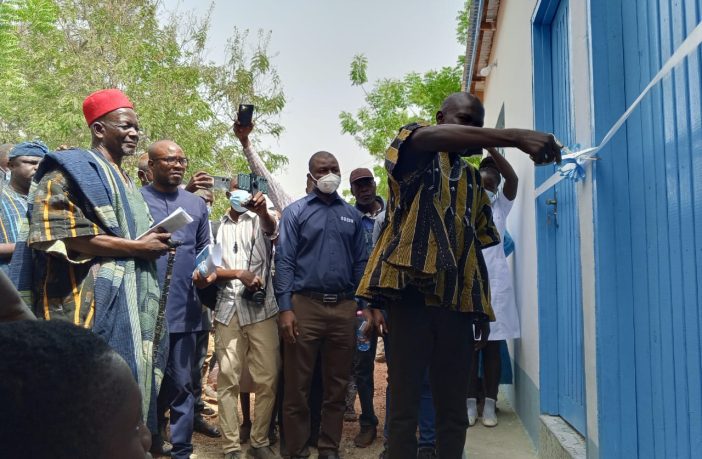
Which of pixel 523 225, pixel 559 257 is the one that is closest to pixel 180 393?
pixel 559 257

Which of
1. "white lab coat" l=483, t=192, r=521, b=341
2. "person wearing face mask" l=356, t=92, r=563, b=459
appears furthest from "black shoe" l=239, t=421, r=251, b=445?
"person wearing face mask" l=356, t=92, r=563, b=459

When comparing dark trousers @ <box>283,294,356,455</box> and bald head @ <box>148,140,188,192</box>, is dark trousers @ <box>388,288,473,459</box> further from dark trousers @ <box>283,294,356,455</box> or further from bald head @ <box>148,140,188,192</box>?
bald head @ <box>148,140,188,192</box>

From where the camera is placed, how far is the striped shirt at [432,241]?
290 cm

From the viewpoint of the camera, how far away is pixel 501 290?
522 cm

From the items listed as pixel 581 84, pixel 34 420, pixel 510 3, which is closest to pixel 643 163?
pixel 581 84

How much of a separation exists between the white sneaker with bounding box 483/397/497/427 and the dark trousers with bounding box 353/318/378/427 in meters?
0.93

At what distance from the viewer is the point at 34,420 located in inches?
44.1

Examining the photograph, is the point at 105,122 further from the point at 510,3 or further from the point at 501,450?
the point at 510,3

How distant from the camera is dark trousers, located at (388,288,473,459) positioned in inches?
119

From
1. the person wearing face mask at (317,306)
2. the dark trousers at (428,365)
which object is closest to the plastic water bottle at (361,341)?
the person wearing face mask at (317,306)

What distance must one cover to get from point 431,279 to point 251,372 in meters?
2.46

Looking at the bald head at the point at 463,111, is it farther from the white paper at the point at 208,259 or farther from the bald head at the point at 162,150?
the bald head at the point at 162,150

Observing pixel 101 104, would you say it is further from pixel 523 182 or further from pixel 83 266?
pixel 523 182

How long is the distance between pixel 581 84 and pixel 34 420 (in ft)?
8.61
